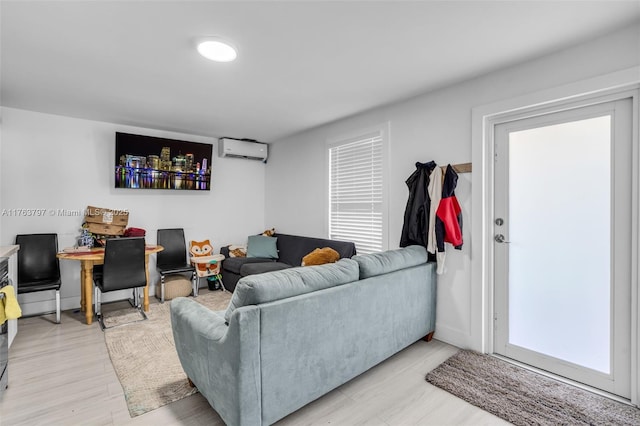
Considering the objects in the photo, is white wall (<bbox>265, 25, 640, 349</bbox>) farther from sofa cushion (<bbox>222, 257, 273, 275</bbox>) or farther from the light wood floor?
sofa cushion (<bbox>222, 257, 273, 275</bbox>)

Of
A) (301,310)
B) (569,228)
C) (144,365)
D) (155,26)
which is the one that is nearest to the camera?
(301,310)

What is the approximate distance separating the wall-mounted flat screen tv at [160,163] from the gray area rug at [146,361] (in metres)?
1.79

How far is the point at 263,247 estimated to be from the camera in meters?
4.81

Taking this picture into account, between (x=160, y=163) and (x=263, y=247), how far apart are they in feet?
6.37

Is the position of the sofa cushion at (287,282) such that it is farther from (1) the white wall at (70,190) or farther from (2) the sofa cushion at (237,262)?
(1) the white wall at (70,190)

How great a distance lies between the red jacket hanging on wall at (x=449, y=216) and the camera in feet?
9.13

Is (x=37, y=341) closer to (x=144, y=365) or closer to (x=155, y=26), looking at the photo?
(x=144, y=365)

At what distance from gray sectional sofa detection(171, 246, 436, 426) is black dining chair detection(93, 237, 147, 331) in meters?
1.77

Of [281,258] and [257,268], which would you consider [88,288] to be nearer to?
[257,268]

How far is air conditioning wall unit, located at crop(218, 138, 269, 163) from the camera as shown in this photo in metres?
5.03

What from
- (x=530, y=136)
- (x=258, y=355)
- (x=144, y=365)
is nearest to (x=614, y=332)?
(x=530, y=136)

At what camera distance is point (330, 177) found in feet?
14.3

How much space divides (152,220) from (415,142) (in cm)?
385

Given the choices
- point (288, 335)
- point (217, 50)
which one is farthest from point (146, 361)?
point (217, 50)
